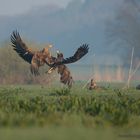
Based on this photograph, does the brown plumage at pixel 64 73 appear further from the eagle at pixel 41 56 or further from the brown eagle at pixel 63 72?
the eagle at pixel 41 56

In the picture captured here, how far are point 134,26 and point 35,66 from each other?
79832mm

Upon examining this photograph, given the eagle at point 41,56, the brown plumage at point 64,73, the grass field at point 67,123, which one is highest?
the eagle at point 41,56

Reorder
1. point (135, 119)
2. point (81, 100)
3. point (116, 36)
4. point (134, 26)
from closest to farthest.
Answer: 1. point (135, 119)
2. point (81, 100)
3. point (134, 26)
4. point (116, 36)

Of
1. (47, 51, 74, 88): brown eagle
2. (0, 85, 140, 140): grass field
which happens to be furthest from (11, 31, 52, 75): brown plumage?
(0, 85, 140, 140): grass field

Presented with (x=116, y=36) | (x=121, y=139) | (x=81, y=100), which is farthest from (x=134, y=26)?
(x=121, y=139)

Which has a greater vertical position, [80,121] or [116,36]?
[116,36]

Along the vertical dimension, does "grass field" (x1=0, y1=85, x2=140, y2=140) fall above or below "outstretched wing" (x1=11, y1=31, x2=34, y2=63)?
below

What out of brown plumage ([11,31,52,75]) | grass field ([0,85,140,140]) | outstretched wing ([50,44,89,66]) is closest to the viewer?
grass field ([0,85,140,140])

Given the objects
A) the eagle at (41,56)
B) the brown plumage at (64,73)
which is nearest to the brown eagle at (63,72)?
the brown plumage at (64,73)

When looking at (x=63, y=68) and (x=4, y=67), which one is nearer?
(x=63, y=68)

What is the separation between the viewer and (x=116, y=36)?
123688mm

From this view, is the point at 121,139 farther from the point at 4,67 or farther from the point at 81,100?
the point at 4,67

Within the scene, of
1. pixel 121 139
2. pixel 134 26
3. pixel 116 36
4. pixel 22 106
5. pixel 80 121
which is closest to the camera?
pixel 121 139

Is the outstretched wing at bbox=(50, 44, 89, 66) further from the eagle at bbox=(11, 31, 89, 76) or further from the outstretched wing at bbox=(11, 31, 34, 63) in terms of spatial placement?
the outstretched wing at bbox=(11, 31, 34, 63)
